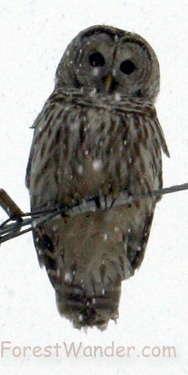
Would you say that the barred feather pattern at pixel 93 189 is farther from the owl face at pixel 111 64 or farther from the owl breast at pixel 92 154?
the owl face at pixel 111 64

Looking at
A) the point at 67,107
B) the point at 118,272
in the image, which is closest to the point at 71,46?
the point at 67,107

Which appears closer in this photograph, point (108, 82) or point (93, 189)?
point (93, 189)

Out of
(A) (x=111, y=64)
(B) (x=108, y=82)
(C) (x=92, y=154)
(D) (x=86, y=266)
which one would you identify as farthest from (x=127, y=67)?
(D) (x=86, y=266)

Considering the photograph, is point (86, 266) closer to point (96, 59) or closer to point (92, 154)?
point (92, 154)

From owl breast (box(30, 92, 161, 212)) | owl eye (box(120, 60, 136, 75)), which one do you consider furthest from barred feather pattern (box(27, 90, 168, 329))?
owl eye (box(120, 60, 136, 75))

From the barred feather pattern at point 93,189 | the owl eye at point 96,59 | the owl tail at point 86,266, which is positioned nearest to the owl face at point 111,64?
Result: the owl eye at point 96,59

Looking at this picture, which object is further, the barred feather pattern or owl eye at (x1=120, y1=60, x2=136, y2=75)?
owl eye at (x1=120, y1=60, x2=136, y2=75)

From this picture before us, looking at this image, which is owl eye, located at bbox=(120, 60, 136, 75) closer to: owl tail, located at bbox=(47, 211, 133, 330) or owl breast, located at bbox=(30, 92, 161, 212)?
owl breast, located at bbox=(30, 92, 161, 212)
